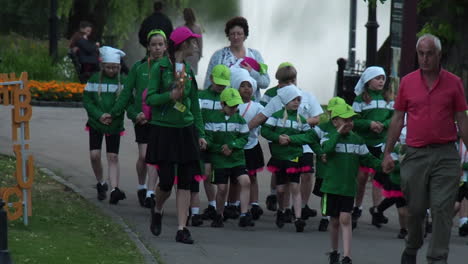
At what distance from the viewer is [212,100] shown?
1309 cm

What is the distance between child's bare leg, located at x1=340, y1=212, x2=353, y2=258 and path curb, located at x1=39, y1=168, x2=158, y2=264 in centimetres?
154

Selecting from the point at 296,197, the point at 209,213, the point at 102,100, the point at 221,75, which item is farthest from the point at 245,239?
the point at 102,100

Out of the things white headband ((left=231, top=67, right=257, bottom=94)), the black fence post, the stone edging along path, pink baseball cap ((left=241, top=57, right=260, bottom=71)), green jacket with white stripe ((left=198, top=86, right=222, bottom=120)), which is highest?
pink baseball cap ((left=241, top=57, right=260, bottom=71))

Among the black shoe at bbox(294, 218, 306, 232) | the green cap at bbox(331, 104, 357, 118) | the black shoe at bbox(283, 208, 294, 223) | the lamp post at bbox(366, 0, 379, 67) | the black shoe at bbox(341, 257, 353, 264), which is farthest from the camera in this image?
the lamp post at bbox(366, 0, 379, 67)

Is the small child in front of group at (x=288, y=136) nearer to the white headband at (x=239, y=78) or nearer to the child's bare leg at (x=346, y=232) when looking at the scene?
the white headband at (x=239, y=78)

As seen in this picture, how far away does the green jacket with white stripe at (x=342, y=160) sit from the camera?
1119 centimetres

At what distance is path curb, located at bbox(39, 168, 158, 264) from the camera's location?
1056 centimetres

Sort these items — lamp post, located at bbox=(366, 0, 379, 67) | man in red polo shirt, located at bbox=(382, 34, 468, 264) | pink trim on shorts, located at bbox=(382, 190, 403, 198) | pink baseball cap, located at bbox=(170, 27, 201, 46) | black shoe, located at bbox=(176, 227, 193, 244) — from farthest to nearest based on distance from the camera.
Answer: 1. lamp post, located at bbox=(366, 0, 379, 67)
2. pink trim on shorts, located at bbox=(382, 190, 403, 198)
3. black shoe, located at bbox=(176, 227, 193, 244)
4. pink baseball cap, located at bbox=(170, 27, 201, 46)
5. man in red polo shirt, located at bbox=(382, 34, 468, 264)

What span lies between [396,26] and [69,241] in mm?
6824

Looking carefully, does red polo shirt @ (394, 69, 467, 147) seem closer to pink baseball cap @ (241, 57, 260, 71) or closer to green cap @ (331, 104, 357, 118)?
green cap @ (331, 104, 357, 118)

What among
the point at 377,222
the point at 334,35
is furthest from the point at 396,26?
the point at 334,35

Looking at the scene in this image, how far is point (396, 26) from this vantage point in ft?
54.3

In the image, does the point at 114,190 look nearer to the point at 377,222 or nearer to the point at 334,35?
the point at 377,222

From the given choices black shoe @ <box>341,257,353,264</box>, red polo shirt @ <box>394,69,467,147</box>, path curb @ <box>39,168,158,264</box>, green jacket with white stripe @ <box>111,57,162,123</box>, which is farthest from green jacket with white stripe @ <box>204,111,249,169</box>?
red polo shirt @ <box>394,69,467,147</box>
